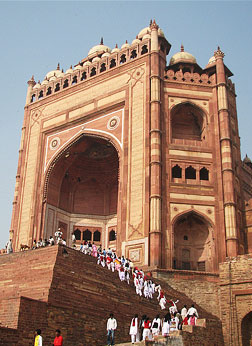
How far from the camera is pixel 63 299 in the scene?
44.3 ft

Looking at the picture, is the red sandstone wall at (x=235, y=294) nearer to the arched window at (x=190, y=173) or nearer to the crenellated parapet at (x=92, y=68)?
the arched window at (x=190, y=173)

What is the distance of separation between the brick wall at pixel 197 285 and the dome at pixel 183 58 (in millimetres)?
13871

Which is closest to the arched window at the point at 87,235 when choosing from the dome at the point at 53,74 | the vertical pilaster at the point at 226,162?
the vertical pilaster at the point at 226,162

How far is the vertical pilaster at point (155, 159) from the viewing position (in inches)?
898

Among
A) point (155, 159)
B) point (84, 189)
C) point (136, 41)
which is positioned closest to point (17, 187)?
point (84, 189)

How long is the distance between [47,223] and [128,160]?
7.23m

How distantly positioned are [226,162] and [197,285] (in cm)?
676

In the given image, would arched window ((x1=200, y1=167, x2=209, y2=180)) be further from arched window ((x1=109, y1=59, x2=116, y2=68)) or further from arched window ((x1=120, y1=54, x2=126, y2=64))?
arched window ((x1=109, y1=59, x2=116, y2=68))

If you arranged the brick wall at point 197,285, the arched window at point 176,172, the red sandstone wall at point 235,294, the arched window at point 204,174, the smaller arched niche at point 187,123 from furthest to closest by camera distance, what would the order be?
the smaller arched niche at point 187,123 → the arched window at point 176,172 → the arched window at point 204,174 → the brick wall at point 197,285 → the red sandstone wall at point 235,294

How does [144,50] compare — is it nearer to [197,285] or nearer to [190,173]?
[190,173]

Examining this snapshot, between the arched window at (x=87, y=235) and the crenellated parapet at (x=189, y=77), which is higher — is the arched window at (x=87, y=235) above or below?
below

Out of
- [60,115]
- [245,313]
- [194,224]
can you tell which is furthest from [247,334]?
[60,115]

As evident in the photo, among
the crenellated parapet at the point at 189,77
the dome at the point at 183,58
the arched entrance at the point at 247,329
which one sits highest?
the dome at the point at 183,58

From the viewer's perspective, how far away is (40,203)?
29.3 meters
